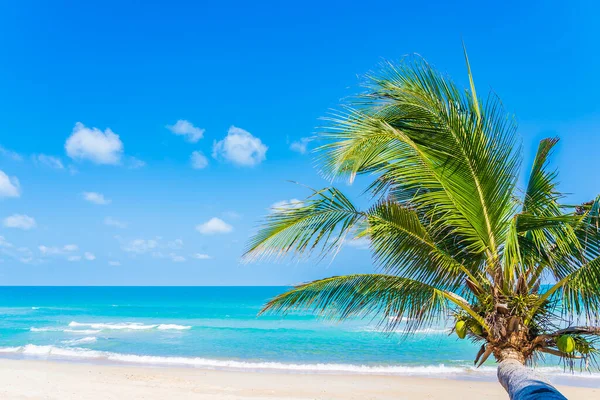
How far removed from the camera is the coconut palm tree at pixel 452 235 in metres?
3.99

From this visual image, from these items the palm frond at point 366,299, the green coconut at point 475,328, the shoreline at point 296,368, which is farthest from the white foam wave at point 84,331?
the green coconut at point 475,328

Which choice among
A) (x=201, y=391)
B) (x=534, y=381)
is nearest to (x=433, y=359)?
(x=201, y=391)

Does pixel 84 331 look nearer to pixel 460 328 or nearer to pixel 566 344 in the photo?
pixel 460 328

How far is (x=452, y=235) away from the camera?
479 cm

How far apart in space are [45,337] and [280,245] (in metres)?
25.4

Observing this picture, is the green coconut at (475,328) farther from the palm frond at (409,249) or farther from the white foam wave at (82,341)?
the white foam wave at (82,341)

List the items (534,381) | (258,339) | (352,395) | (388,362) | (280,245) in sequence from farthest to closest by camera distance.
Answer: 1. (258,339)
2. (388,362)
3. (352,395)
4. (280,245)
5. (534,381)

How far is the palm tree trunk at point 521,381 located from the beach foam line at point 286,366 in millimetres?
12114

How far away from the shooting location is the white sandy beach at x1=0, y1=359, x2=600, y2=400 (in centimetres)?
1122

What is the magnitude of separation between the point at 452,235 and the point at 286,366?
42.7 ft

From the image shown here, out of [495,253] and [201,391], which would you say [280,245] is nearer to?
[495,253]

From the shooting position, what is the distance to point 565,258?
4.45 meters

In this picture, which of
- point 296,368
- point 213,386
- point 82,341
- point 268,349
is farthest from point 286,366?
point 82,341

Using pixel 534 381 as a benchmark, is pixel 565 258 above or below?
above
